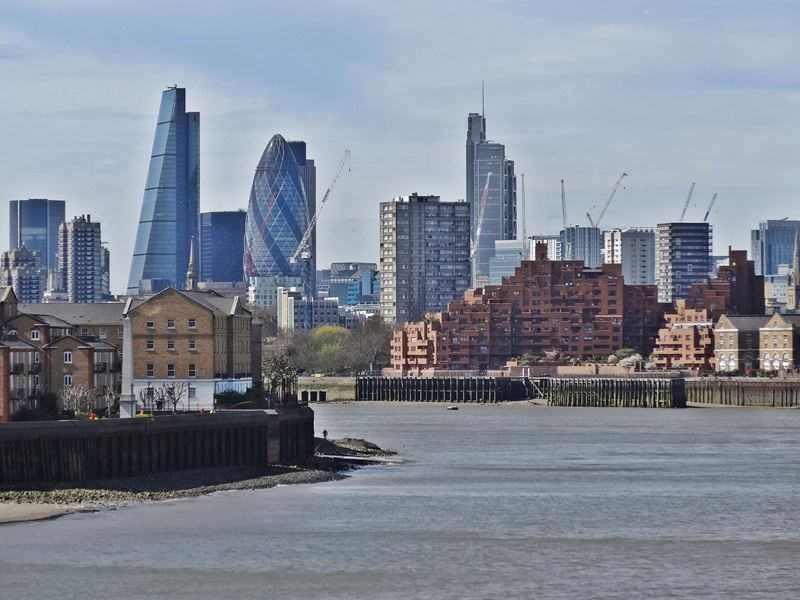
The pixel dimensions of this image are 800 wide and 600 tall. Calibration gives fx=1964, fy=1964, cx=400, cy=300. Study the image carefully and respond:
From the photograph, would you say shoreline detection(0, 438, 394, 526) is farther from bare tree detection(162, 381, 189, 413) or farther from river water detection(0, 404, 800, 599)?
bare tree detection(162, 381, 189, 413)

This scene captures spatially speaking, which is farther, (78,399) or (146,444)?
(78,399)

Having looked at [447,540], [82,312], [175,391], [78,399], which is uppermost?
[82,312]

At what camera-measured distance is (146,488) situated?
3292 inches

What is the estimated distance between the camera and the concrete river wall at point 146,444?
80.4 metres

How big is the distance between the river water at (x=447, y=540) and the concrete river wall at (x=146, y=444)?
461 cm

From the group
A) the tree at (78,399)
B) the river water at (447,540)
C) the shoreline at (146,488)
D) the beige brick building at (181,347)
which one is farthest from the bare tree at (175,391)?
the river water at (447,540)

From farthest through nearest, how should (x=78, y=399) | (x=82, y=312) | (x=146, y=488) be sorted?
(x=82, y=312)
(x=78, y=399)
(x=146, y=488)

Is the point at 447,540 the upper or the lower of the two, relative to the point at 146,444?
lower

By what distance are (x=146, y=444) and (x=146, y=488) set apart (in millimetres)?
4161

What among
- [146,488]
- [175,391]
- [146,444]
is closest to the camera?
[146,488]

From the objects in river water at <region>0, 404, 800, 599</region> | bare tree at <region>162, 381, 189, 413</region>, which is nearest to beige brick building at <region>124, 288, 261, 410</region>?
bare tree at <region>162, 381, 189, 413</region>

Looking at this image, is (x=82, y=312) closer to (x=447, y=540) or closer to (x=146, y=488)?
(x=146, y=488)

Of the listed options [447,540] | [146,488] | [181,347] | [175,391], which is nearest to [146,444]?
[146,488]

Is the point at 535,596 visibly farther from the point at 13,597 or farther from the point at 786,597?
the point at 13,597
